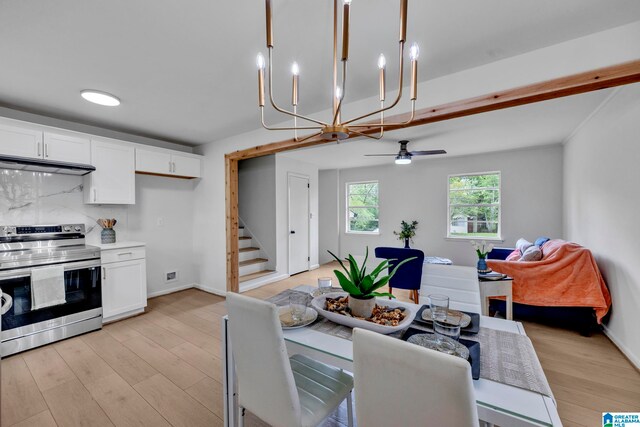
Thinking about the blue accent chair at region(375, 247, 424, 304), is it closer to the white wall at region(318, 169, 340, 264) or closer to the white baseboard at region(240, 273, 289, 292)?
the white baseboard at region(240, 273, 289, 292)

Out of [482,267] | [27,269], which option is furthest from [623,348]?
[27,269]

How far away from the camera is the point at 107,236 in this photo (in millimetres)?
3414

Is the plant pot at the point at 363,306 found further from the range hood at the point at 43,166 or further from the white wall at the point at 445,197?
the white wall at the point at 445,197

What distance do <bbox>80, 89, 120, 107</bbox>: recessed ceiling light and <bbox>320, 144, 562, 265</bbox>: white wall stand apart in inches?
199

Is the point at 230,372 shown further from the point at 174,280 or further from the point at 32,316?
the point at 174,280

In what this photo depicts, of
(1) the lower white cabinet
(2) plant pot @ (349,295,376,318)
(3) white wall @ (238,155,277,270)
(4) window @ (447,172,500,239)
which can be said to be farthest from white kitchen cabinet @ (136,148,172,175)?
(4) window @ (447,172,500,239)

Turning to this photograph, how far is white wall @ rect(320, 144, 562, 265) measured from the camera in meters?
4.87

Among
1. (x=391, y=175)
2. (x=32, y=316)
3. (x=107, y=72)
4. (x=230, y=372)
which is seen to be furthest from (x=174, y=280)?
(x=391, y=175)

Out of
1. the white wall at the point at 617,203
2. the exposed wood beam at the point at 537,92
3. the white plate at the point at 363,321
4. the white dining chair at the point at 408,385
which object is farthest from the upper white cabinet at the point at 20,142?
the white wall at the point at 617,203

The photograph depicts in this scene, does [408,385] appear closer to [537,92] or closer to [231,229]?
[537,92]

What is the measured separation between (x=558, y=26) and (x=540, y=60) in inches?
9.7

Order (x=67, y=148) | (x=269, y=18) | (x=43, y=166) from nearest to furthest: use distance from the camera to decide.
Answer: (x=269, y=18), (x=43, y=166), (x=67, y=148)

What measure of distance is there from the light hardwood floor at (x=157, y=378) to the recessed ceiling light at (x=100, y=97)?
2418 mm

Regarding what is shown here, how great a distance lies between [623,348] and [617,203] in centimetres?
132
